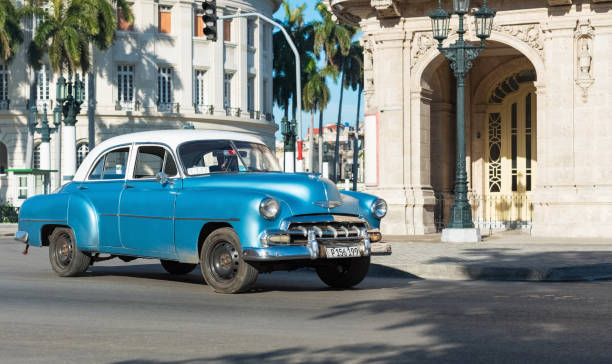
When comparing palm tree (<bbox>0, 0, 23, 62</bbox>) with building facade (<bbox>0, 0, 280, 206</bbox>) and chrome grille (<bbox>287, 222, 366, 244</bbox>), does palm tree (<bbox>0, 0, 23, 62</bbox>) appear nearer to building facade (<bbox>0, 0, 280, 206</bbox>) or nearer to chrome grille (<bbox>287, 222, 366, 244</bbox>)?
building facade (<bbox>0, 0, 280, 206</bbox>)

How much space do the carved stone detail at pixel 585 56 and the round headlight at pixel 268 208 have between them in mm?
15678

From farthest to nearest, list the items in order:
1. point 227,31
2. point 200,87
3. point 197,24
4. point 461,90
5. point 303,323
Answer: point 227,31 → point 200,87 → point 197,24 → point 461,90 → point 303,323

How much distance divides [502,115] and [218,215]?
729 inches

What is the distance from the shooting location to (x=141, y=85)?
65.4 m

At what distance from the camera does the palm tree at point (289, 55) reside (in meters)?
77.0

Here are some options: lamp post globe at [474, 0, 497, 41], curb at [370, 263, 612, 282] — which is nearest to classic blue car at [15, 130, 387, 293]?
curb at [370, 263, 612, 282]

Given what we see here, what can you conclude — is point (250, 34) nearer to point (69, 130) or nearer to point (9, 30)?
point (9, 30)

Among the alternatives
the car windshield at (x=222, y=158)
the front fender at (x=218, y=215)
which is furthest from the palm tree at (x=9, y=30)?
the front fender at (x=218, y=215)

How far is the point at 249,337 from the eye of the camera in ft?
24.8

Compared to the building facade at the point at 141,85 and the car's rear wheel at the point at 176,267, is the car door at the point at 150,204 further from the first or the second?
the building facade at the point at 141,85

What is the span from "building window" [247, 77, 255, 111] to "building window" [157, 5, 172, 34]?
310 inches

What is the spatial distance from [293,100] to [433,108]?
51.4m

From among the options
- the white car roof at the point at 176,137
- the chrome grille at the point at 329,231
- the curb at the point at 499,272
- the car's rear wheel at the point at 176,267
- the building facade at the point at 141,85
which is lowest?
the curb at the point at 499,272

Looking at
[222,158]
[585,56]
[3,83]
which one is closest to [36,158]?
[3,83]
